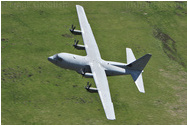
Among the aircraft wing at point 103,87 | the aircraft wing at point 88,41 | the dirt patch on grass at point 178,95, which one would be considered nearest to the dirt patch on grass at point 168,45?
the dirt patch on grass at point 178,95

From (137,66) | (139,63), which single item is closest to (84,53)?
(137,66)

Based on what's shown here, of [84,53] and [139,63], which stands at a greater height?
[139,63]

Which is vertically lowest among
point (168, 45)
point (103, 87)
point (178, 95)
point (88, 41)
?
point (178, 95)

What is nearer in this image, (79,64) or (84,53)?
(79,64)

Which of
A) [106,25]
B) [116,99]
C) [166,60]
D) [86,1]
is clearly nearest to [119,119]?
[116,99]

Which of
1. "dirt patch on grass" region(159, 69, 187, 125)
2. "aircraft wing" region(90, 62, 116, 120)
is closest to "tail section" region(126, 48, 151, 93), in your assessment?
"aircraft wing" region(90, 62, 116, 120)

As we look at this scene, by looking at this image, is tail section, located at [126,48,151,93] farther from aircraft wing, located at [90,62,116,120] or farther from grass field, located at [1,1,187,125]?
grass field, located at [1,1,187,125]

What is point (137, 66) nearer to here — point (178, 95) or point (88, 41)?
point (88, 41)
